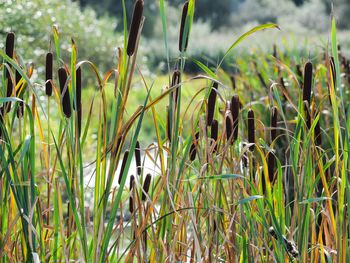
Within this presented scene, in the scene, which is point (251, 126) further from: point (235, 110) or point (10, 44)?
point (10, 44)

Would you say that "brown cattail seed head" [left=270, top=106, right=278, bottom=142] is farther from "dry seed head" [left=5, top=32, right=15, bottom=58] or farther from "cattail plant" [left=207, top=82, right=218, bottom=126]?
"dry seed head" [left=5, top=32, right=15, bottom=58]

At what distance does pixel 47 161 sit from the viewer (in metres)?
1.89

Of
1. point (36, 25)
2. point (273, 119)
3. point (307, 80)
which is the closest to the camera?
point (307, 80)

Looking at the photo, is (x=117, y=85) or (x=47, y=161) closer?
(x=117, y=85)

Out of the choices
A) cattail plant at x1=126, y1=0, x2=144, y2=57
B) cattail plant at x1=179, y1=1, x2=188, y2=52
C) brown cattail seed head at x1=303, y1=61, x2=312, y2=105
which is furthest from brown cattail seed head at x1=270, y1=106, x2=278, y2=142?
cattail plant at x1=126, y1=0, x2=144, y2=57

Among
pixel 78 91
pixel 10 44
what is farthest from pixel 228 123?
pixel 10 44

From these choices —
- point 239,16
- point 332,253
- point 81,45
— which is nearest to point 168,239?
point 332,253

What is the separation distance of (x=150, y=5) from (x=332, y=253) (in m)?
27.4

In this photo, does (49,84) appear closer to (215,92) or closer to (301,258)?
(215,92)

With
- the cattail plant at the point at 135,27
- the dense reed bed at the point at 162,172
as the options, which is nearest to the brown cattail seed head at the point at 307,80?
the dense reed bed at the point at 162,172

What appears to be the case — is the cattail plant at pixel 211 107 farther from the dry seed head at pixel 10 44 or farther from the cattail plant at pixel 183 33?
the dry seed head at pixel 10 44

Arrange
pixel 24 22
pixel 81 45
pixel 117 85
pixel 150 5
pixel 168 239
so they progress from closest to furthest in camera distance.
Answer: pixel 117 85, pixel 168 239, pixel 24 22, pixel 81 45, pixel 150 5

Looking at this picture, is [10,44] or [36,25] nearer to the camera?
[10,44]

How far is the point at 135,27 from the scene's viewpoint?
4.98 feet
